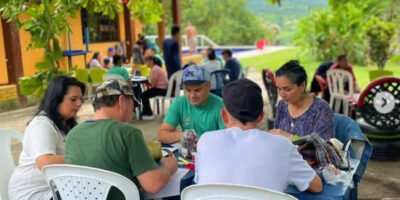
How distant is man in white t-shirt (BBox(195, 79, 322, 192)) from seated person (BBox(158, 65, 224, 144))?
1.13 metres

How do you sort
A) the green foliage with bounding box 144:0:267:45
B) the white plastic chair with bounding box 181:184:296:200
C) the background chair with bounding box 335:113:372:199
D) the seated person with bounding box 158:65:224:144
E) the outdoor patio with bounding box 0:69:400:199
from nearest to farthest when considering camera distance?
1. the white plastic chair with bounding box 181:184:296:200
2. the background chair with bounding box 335:113:372:199
3. the seated person with bounding box 158:65:224:144
4. the outdoor patio with bounding box 0:69:400:199
5. the green foliage with bounding box 144:0:267:45

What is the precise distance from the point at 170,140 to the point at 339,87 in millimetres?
4207

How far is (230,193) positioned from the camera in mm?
1693

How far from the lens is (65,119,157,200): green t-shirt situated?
6.57ft

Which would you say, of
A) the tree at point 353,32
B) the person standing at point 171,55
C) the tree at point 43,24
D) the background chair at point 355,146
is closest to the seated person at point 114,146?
the background chair at point 355,146

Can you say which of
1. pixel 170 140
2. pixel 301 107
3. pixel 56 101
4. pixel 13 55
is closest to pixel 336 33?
pixel 13 55

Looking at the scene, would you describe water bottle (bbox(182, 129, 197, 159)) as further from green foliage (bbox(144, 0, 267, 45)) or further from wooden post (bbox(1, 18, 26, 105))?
green foliage (bbox(144, 0, 267, 45))

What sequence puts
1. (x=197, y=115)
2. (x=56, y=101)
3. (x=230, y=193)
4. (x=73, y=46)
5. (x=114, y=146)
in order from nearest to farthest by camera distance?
(x=230, y=193)
(x=114, y=146)
(x=56, y=101)
(x=197, y=115)
(x=73, y=46)

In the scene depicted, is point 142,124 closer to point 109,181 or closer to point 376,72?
point 376,72

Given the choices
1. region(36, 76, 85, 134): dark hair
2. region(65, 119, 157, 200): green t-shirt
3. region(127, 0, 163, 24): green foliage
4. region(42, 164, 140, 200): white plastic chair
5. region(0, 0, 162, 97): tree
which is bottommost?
region(42, 164, 140, 200): white plastic chair

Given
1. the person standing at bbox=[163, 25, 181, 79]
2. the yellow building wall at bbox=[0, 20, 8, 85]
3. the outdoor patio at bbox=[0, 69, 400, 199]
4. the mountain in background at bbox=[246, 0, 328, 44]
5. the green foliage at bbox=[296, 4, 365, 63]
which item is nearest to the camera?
the outdoor patio at bbox=[0, 69, 400, 199]

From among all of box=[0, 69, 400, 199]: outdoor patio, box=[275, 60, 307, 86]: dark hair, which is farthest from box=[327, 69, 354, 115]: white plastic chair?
box=[275, 60, 307, 86]: dark hair

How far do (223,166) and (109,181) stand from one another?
0.49 m

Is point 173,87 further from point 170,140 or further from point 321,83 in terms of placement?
point 170,140
